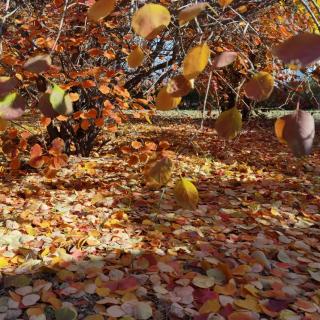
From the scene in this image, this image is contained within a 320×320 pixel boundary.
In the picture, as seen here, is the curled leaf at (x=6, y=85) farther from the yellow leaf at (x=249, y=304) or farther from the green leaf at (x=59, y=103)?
the yellow leaf at (x=249, y=304)

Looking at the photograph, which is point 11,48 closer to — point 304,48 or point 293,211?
point 293,211

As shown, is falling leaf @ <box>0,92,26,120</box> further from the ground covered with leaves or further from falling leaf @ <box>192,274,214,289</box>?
falling leaf @ <box>192,274,214,289</box>

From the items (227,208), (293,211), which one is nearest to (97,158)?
(227,208)

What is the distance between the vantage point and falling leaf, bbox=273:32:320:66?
515 mm

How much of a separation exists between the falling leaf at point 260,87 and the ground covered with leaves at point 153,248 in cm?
37

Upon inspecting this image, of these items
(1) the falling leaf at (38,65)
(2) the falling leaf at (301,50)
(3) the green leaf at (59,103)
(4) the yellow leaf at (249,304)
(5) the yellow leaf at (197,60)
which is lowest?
(4) the yellow leaf at (249,304)

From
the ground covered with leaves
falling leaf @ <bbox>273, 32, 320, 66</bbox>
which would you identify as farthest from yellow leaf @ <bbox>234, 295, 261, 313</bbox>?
falling leaf @ <bbox>273, 32, 320, 66</bbox>

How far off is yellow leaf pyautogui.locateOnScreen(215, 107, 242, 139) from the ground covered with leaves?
0.31 metres

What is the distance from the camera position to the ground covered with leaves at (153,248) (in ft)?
6.61

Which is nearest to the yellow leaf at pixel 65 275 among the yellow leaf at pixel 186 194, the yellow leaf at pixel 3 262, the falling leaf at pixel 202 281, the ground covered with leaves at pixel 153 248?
the ground covered with leaves at pixel 153 248

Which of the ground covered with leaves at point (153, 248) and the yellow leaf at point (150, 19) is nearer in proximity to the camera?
the yellow leaf at point (150, 19)

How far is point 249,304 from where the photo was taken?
80.5 inches

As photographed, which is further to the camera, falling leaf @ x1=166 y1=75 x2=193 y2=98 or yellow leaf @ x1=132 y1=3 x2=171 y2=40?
falling leaf @ x1=166 y1=75 x2=193 y2=98

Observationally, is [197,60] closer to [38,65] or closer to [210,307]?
[38,65]
